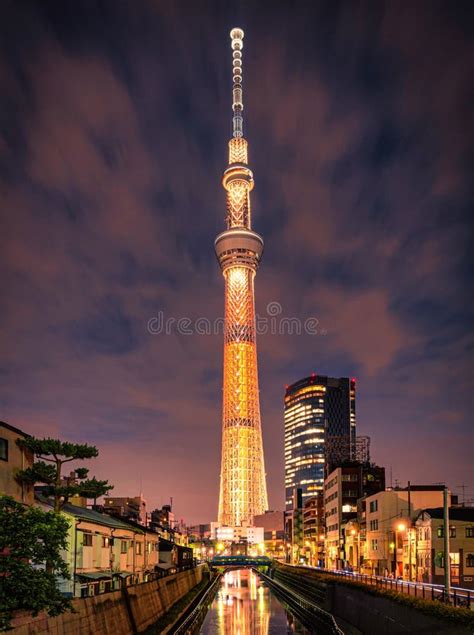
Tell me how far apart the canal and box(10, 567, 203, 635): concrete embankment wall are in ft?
21.0


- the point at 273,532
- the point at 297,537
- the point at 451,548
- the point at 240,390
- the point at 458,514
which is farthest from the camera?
the point at 273,532

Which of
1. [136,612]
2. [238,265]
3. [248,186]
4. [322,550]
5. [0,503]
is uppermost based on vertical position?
[248,186]

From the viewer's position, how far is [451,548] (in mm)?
47031

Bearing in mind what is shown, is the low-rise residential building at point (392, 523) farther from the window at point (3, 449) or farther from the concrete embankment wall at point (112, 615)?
the window at point (3, 449)

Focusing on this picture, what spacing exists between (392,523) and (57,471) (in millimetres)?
37298

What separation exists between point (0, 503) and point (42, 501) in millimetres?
18991

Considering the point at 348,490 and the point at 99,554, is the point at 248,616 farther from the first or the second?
the point at 348,490

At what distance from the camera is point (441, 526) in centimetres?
4834

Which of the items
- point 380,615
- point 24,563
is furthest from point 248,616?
point 24,563

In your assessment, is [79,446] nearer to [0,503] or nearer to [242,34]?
[0,503]

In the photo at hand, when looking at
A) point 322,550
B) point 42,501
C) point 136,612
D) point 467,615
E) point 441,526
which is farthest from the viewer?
point 322,550

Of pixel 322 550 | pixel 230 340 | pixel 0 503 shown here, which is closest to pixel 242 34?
pixel 230 340

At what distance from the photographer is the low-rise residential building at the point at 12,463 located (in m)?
29.0

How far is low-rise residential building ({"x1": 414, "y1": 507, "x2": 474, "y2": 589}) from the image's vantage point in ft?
152
